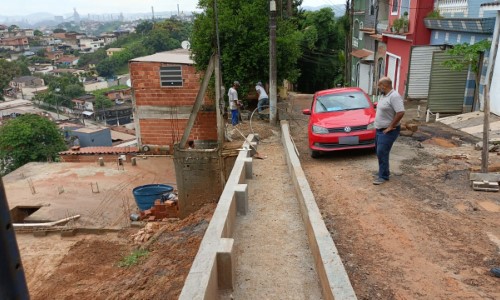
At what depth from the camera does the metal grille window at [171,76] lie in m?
16.2

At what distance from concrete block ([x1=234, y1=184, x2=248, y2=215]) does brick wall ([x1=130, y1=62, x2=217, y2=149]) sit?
10541 millimetres

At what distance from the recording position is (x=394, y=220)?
215 inches

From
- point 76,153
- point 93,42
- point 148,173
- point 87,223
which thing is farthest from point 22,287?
point 93,42

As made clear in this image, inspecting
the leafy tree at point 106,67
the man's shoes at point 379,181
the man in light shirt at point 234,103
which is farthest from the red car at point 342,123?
the leafy tree at point 106,67

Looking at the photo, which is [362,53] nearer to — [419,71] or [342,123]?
[419,71]

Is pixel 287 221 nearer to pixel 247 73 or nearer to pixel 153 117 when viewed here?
pixel 247 73

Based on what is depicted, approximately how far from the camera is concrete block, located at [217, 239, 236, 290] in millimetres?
4102

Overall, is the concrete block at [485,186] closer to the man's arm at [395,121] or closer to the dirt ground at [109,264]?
the man's arm at [395,121]

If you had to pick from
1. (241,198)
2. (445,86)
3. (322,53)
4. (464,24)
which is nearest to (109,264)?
(241,198)

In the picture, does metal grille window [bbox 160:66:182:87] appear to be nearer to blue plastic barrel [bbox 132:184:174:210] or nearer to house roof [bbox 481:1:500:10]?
blue plastic barrel [bbox 132:184:174:210]

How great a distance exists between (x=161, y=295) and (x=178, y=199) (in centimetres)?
581

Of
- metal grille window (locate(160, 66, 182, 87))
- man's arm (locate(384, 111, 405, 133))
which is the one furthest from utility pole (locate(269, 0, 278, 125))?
man's arm (locate(384, 111, 405, 133))

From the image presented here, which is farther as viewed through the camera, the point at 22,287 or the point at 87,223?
the point at 87,223

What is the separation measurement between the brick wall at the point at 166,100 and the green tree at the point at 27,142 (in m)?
16.3
